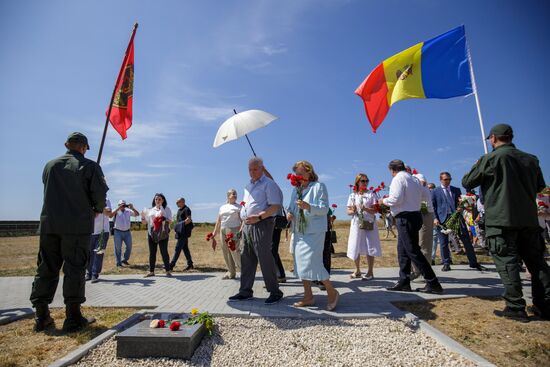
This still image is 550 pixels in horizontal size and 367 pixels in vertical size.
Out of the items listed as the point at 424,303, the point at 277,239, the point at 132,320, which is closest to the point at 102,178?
the point at 132,320

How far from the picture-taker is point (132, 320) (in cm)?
421

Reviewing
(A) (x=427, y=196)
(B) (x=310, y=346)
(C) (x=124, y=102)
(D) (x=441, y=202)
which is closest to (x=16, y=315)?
(C) (x=124, y=102)

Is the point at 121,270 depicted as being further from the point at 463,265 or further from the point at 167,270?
the point at 463,265

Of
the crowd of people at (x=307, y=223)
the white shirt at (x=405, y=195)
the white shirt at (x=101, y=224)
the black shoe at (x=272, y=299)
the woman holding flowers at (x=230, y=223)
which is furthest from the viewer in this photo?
the white shirt at (x=101, y=224)

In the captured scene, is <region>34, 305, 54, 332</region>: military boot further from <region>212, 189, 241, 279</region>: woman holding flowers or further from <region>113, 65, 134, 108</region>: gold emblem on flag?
<region>113, 65, 134, 108</region>: gold emblem on flag

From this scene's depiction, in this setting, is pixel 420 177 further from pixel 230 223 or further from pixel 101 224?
pixel 101 224

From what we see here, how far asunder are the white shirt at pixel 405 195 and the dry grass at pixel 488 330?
5.03ft

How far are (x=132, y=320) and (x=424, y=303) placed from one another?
13.9 ft

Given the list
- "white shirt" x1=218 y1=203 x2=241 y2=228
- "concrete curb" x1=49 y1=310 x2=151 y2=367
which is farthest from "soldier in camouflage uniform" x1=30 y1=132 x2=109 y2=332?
"white shirt" x1=218 y1=203 x2=241 y2=228

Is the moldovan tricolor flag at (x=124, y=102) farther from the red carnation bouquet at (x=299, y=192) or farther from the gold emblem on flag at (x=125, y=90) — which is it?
the red carnation bouquet at (x=299, y=192)

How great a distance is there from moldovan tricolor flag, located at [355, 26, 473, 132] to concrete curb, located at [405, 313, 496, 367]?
4441mm

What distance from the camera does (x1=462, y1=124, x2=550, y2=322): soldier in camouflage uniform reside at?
13.0 feet

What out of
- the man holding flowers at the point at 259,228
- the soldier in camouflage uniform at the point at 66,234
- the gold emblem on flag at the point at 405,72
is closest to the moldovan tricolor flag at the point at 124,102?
the soldier in camouflage uniform at the point at 66,234

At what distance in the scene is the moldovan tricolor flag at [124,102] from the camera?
6.38 metres
